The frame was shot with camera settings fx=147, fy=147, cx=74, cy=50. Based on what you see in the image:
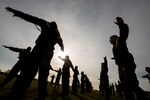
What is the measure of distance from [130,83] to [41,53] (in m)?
3.41

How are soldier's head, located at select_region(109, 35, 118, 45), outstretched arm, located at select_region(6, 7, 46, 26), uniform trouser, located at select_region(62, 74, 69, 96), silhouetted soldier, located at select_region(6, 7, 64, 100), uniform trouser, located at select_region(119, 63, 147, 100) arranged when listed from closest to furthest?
silhouetted soldier, located at select_region(6, 7, 64, 100)
outstretched arm, located at select_region(6, 7, 46, 26)
uniform trouser, located at select_region(119, 63, 147, 100)
soldier's head, located at select_region(109, 35, 118, 45)
uniform trouser, located at select_region(62, 74, 69, 96)

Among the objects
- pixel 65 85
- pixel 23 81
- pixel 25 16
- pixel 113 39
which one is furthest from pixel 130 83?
pixel 65 85

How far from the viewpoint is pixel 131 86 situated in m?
5.42

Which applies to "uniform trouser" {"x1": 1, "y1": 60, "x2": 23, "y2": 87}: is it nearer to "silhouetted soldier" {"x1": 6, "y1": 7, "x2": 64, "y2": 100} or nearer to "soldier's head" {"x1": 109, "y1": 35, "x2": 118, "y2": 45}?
"silhouetted soldier" {"x1": 6, "y1": 7, "x2": 64, "y2": 100}

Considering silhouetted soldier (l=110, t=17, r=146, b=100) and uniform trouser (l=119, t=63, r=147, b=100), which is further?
silhouetted soldier (l=110, t=17, r=146, b=100)

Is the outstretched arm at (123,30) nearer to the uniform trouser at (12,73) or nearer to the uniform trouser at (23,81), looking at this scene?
the uniform trouser at (23,81)

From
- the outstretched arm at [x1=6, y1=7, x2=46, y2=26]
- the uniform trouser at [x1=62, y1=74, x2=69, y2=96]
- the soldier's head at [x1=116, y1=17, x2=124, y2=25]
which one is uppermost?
the soldier's head at [x1=116, y1=17, x2=124, y2=25]

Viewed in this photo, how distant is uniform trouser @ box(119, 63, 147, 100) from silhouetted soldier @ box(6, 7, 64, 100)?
2950 millimetres

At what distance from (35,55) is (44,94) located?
1364 mm

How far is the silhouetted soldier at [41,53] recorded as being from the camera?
4.19m

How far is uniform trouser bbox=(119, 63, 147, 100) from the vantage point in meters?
5.21

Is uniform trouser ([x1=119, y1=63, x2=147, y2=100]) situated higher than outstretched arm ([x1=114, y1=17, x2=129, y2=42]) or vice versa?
outstretched arm ([x1=114, y1=17, x2=129, y2=42])

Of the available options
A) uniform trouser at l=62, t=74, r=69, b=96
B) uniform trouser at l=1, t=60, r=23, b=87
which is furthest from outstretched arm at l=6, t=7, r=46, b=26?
uniform trouser at l=62, t=74, r=69, b=96

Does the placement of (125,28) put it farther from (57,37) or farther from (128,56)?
(57,37)
